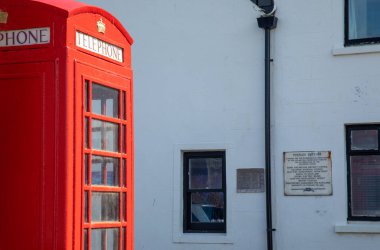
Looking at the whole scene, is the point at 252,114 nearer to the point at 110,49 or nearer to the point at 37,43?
the point at 110,49

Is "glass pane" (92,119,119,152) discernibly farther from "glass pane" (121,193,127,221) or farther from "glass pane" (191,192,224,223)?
"glass pane" (191,192,224,223)

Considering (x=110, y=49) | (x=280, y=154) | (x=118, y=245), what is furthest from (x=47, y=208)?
(x=280, y=154)

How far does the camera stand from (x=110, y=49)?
6.51 meters

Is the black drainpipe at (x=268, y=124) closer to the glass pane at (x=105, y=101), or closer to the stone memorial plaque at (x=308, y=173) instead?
the stone memorial plaque at (x=308, y=173)

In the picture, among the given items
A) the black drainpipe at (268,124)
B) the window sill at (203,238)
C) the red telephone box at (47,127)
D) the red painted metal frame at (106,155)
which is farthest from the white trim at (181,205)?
the red telephone box at (47,127)

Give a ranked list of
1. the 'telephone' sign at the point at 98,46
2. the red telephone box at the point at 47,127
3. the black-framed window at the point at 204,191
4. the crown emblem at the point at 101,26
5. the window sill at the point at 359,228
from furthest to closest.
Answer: the black-framed window at the point at 204,191 → the window sill at the point at 359,228 → the crown emblem at the point at 101,26 → the 'telephone' sign at the point at 98,46 → the red telephone box at the point at 47,127

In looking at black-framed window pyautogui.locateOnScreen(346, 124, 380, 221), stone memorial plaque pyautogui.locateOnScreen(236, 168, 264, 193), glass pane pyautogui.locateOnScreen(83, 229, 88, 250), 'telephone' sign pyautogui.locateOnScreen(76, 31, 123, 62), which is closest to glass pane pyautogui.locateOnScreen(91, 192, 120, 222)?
glass pane pyautogui.locateOnScreen(83, 229, 88, 250)

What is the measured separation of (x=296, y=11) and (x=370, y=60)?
1224 mm

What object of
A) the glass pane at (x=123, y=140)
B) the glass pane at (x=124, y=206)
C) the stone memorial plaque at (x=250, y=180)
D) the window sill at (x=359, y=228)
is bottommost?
the window sill at (x=359, y=228)

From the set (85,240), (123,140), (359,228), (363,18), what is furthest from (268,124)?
(85,240)

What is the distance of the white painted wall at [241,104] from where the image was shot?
33.8ft

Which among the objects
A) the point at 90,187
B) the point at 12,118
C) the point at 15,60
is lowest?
the point at 90,187

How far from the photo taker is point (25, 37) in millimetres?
5777

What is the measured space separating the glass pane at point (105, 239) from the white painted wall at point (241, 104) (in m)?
4.31
